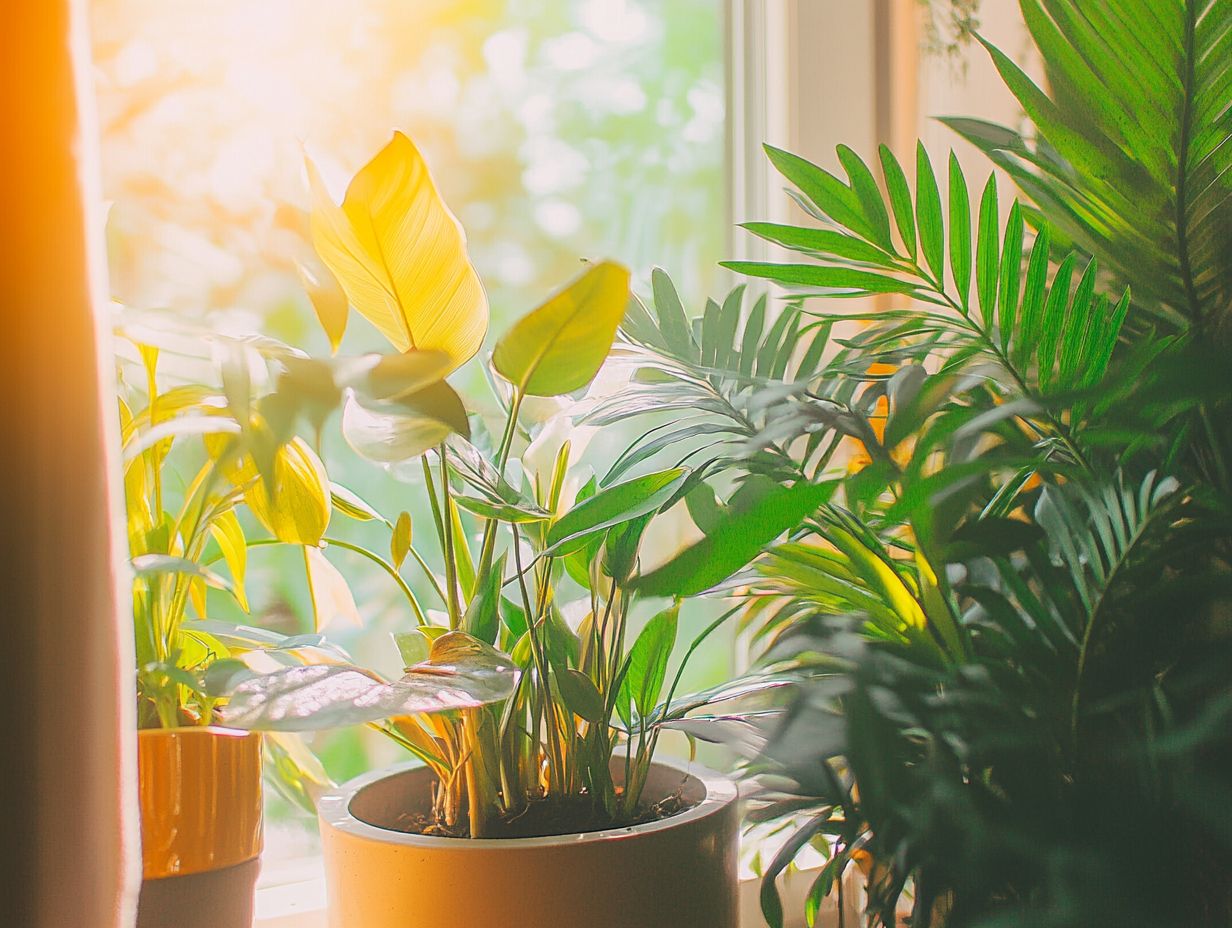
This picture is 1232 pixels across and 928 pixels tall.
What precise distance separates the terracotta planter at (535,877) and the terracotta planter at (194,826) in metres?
0.07

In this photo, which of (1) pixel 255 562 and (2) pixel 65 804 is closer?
(2) pixel 65 804

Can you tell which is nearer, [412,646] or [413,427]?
[413,427]

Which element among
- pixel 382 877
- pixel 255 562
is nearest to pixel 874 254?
pixel 382 877

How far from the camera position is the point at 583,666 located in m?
0.67

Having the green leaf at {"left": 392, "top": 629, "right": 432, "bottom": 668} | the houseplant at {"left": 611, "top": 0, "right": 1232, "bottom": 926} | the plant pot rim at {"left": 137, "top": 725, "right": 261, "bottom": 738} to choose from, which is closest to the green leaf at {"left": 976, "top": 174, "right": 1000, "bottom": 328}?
the houseplant at {"left": 611, "top": 0, "right": 1232, "bottom": 926}

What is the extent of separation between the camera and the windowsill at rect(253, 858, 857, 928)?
0.86 meters

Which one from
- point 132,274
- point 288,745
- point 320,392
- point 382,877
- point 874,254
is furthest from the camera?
point 132,274

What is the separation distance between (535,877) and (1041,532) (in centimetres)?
33

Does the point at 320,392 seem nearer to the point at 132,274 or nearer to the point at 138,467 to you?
the point at 138,467

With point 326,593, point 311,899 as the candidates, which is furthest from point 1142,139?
point 311,899

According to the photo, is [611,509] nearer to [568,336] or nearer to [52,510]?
[568,336]

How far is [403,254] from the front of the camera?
0.55 metres

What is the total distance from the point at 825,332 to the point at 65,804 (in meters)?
0.61

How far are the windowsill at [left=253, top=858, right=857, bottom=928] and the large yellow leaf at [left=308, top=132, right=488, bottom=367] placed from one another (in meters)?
0.55
